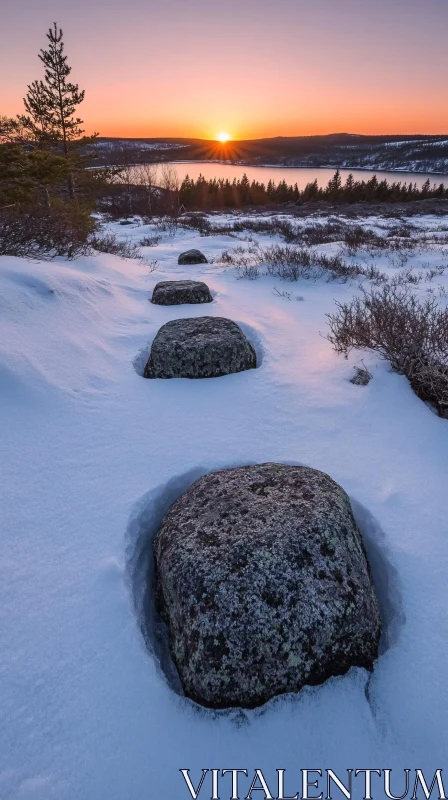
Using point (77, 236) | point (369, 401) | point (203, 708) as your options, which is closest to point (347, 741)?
point (203, 708)

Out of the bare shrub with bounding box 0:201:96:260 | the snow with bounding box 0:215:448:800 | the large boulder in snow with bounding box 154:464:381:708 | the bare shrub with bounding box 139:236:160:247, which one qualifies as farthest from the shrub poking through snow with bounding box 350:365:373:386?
the bare shrub with bounding box 139:236:160:247

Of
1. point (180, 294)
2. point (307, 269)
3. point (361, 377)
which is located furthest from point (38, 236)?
point (361, 377)

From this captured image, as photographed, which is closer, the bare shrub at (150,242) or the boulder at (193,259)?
the boulder at (193,259)

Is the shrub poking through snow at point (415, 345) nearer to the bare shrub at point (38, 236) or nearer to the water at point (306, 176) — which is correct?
the bare shrub at point (38, 236)

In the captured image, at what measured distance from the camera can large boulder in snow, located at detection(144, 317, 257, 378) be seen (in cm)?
388

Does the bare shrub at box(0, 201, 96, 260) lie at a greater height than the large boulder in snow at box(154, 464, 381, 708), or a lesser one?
greater

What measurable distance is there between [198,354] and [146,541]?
218 centimetres

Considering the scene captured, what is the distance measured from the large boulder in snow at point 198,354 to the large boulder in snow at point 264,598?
2.13 m

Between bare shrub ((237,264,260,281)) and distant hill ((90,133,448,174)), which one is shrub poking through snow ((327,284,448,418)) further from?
distant hill ((90,133,448,174))

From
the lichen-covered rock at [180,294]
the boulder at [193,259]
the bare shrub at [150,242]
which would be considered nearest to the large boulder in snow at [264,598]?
the lichen-covered rock at [180,294]

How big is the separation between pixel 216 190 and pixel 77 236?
1776 inches

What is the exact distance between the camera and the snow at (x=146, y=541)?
1.33m

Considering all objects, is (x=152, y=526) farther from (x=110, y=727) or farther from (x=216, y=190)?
(x=216, y=190)

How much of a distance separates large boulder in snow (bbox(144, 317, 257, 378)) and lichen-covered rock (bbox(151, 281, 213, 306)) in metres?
2.35
